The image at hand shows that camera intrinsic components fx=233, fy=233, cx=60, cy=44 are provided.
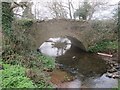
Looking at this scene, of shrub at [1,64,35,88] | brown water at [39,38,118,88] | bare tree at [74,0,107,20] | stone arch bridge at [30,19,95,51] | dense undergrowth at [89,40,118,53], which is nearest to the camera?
shrub at [1,64,35,88]

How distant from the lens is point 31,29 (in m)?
11.2

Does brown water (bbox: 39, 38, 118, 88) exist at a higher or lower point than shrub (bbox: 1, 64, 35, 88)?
lower

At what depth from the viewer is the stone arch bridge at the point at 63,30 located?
11.7 metres

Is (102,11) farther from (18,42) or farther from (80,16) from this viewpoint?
(18,42)

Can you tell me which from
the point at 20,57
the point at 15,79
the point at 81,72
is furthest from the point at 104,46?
the point at 15,79

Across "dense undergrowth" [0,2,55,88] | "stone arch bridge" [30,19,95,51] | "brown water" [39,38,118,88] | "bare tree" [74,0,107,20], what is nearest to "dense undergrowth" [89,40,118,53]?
"stone arch bridge" [30,19,95,51]

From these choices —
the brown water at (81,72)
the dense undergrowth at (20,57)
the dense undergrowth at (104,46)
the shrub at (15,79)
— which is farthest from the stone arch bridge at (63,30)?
the shrub at (15,79)

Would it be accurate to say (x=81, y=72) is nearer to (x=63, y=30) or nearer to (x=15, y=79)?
(x=63, y=30)

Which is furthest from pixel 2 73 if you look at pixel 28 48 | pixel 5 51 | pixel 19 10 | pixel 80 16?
pixel 80 16

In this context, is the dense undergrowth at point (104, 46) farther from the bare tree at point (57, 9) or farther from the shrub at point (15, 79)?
the shrub at point (15, 79)

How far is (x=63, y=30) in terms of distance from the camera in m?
12.6

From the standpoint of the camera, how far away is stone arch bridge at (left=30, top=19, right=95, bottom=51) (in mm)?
11686

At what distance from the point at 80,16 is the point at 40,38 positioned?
5.66m

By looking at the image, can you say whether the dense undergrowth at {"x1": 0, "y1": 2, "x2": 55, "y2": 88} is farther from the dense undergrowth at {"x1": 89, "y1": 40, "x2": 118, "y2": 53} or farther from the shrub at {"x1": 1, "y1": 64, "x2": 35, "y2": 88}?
the dense undergrowth at {"x1": 89, "y1": 40, "x2": 118, "y2": 53}
